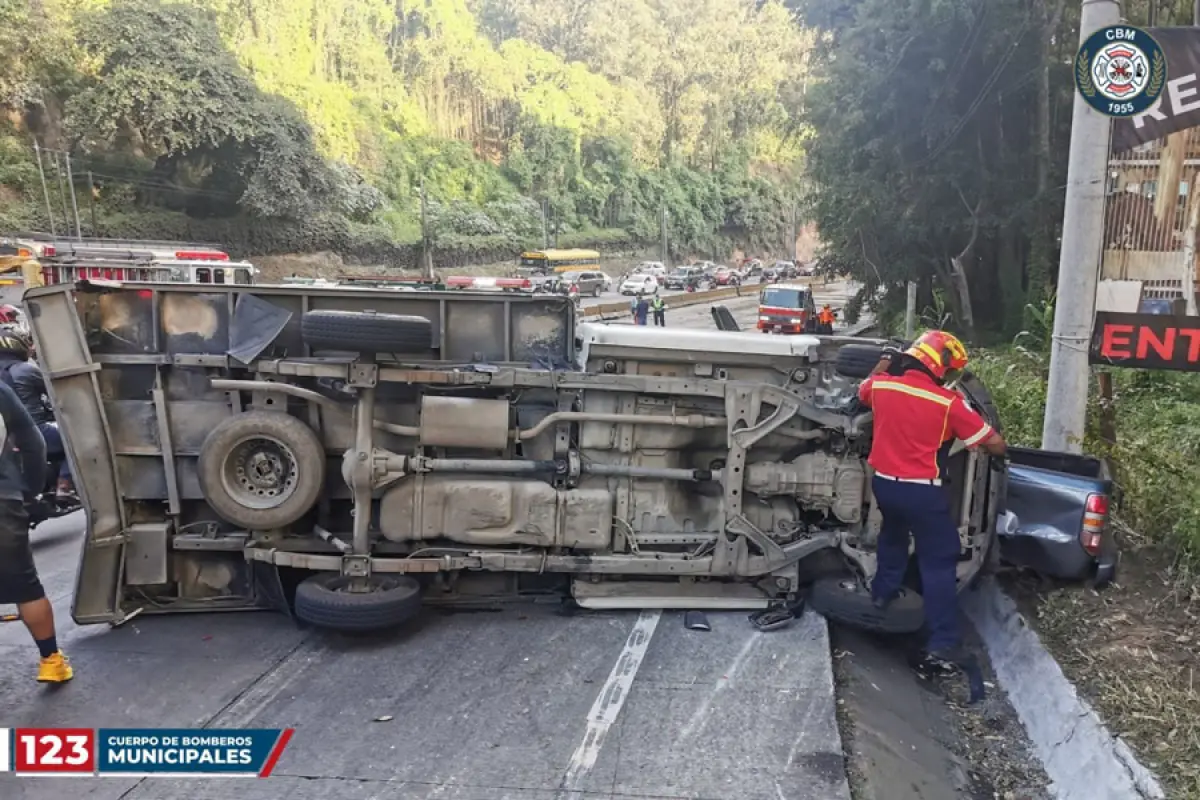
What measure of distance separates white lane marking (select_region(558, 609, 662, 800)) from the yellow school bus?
45.1 metres

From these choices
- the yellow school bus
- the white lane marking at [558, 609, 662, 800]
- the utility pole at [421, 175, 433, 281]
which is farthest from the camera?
the utility pole at [421, 175, 433, 281]

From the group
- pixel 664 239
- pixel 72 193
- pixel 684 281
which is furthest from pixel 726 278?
pixel 72 193

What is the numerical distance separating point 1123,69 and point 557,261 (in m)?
47.3

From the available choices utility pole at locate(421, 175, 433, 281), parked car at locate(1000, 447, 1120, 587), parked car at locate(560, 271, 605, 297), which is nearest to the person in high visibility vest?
parked car at locate(1000, 447, 1120, 587)

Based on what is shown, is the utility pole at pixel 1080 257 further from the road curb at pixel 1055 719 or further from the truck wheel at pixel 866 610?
the truck wheel at pixel 866 610

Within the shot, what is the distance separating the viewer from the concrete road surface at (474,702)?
3.36 metres

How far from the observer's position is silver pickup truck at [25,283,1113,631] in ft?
15.4

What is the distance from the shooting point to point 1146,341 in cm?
526

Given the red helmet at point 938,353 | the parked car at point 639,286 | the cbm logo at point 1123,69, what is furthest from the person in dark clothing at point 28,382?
the parked car at point 639,286

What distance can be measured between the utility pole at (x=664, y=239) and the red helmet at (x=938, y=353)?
65358 millimetres

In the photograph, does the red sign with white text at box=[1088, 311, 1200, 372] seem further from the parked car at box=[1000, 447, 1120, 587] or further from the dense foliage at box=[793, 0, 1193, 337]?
the dense foliage at box=[793, 0, 1193, 337]

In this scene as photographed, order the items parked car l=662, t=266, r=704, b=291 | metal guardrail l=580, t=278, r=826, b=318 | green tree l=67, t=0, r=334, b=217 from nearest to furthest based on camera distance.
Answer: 1. metal guardrail l=580, t=278, r=826, b=318
2. green tree l=67, t=0, r=334, b=217
3. parked car l=662, t=266, r=704, b=291

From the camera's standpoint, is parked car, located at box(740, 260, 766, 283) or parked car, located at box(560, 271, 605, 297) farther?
parked car, located at box(740, 260, 766, 283)

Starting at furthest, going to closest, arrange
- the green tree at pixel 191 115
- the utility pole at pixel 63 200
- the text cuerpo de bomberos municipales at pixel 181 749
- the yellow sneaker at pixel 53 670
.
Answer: the green tree at pixel 191 115, the utility pole at pixel 63 200, the yellow sneaker at pixel 53 670, the text cuerpo de bomberos municipales at pixel 181 749
